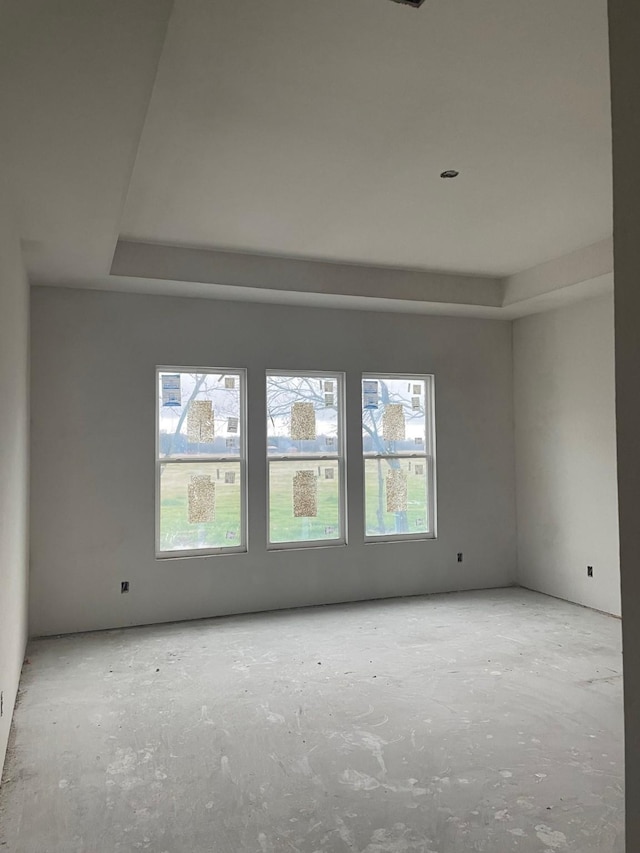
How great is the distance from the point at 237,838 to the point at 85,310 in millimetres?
4130

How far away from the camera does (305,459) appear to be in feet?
20.1

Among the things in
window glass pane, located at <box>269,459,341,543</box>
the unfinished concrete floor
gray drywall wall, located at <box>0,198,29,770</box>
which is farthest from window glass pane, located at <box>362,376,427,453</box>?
gray drywall wall, located at <box>0,198,29,770</box>

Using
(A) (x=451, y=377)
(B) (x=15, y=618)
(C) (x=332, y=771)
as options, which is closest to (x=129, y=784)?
(C) (x=332, y=771)

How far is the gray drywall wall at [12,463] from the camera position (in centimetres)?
317

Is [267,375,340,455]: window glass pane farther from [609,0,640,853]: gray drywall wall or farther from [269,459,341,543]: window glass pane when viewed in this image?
[609,0,640,853]: gray drywall wall

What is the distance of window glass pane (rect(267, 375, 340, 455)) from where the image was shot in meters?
6.04

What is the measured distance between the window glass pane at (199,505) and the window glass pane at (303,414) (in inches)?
20.4

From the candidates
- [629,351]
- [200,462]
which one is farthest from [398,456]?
[629,351]

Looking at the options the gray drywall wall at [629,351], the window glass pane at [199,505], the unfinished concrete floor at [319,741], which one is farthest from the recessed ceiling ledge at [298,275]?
the gray drywall wall at [629,351]

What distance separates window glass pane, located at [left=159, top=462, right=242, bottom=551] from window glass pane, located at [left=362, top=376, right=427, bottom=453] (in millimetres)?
1385

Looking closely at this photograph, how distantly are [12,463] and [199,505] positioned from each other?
7.35ft

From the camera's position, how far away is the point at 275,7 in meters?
2.31

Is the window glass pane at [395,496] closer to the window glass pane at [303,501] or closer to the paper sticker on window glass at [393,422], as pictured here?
the paper sticker on window glass at [393,422]

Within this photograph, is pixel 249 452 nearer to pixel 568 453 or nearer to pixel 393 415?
pixel 393 415
